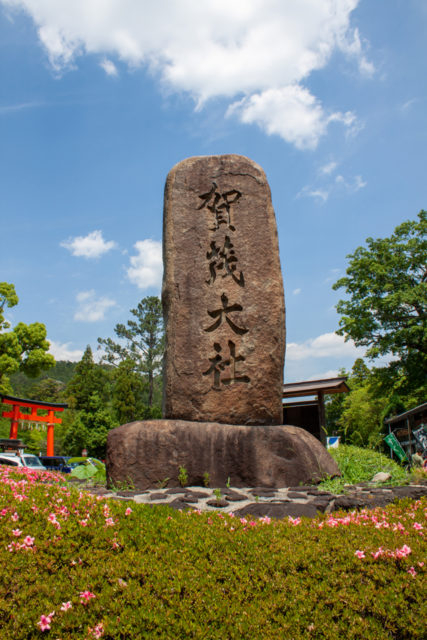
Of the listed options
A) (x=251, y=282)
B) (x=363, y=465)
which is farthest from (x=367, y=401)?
(x=251, y=282)

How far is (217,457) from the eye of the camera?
189 inches

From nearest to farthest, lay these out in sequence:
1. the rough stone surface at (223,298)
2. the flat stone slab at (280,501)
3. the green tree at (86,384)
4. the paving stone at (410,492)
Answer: the flat stone slab at (280,501)
the paving stone at (410,492)
the rough stone surface at (223,298)
the green tree at (86,384)

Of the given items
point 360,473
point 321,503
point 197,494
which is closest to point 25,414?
point 360,473

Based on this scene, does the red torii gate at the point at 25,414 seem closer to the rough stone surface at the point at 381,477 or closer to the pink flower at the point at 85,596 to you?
the rough stone surface at the point at 381,477

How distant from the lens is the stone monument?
15.6 ft

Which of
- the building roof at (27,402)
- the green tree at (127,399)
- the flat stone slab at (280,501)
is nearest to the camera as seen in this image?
the flat stone slab at (280,501)

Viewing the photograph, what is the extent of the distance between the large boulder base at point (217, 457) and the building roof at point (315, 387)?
7342 millimetres

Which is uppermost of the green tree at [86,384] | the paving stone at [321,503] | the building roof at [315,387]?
the green tree at [86,384]

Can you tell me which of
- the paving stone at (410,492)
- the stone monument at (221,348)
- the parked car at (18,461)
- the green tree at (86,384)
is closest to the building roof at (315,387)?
the stone monument at (221,348)

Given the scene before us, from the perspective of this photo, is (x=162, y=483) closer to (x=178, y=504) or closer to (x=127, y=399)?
(x=178, y=504)

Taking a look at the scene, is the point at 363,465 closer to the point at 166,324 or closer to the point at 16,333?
the point at 166,324

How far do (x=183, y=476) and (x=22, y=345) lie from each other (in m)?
21.5

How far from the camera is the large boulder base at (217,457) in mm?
4656

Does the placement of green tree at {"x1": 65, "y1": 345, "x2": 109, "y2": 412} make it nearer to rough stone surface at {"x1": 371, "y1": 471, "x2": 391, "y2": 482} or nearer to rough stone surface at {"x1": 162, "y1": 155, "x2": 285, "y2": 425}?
rough stone surface at {"x1": 162, "y1": 155, "x2": 285, "y2": 425}
